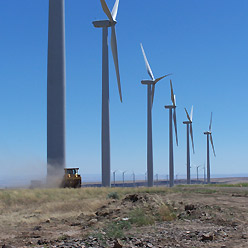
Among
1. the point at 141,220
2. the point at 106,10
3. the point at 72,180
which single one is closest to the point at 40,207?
the point at 141,220

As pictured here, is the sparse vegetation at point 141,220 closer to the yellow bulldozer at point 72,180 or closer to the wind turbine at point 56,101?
the yellow bulldozer at point 72,180

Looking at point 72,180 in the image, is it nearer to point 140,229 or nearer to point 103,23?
point 103,23

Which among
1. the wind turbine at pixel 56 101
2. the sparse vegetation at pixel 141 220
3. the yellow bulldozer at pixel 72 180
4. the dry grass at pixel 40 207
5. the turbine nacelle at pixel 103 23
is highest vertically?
the turbine nacelle at pixel 103 23

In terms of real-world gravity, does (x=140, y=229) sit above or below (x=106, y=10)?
below

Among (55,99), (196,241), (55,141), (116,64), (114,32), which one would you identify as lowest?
(196,241)

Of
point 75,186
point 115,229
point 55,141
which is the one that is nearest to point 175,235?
point 115,229

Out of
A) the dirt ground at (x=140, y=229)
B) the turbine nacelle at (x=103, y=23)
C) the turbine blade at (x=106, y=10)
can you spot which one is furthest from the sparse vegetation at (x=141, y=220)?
the turbine nacelle at (x=103, y=23)

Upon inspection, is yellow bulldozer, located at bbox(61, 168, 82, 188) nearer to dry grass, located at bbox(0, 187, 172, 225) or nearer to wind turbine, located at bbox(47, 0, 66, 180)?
wind turbine, located at bbox(47, 0, 66, 180)

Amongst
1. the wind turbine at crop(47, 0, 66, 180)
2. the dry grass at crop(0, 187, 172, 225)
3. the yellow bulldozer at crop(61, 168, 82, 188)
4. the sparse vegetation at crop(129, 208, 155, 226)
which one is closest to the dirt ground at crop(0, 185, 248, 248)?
the sparse vegetation at crop(129, 208, 155, 226)

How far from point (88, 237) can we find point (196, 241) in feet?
12.1

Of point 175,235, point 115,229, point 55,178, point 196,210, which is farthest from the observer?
point 55,178

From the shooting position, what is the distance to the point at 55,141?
6644 cm

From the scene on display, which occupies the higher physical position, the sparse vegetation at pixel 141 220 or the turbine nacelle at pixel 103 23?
the turbine nacelle at pixel 103 23

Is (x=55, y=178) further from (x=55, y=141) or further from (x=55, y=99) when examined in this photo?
(x=55, y=99)
